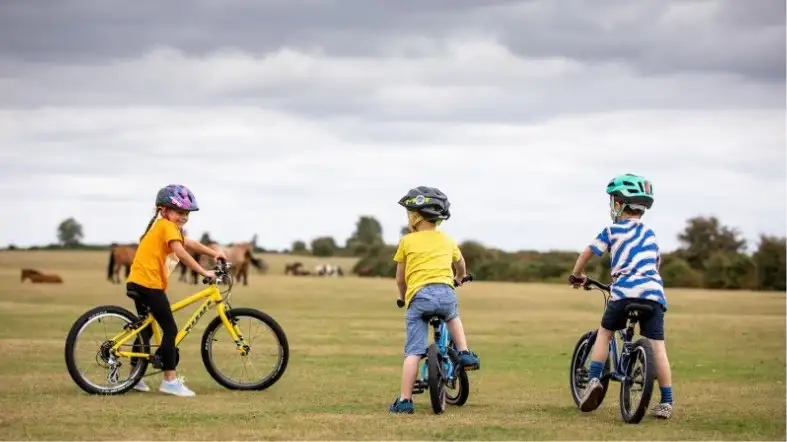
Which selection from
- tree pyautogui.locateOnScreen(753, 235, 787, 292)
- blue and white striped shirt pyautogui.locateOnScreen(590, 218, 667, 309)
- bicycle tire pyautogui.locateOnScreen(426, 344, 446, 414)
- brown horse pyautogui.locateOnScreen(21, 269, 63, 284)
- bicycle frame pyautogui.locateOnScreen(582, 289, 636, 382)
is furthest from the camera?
tree pyautogui.locateOnScreen(753, 235, 787, 292)

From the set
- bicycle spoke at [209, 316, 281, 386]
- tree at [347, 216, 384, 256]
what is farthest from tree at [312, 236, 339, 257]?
bicycle spoke at [209, 316, 281, 386]

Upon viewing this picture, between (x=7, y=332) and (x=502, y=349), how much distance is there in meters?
8.53

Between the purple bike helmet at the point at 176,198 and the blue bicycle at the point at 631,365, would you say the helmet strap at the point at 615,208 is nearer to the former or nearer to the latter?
the blue bicycle at the point at 631,365

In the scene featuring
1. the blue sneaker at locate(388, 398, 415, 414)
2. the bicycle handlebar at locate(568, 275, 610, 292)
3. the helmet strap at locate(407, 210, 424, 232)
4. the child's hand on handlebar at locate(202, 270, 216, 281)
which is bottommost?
the blue sneaker at locate(388, 398, 415, 414)

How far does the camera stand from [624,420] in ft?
35.4

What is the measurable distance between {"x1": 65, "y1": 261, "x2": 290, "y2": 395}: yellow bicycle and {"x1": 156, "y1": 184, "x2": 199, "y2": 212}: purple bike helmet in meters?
0.71

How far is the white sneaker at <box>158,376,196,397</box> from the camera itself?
12.8 metres

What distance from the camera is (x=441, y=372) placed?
11.2 m

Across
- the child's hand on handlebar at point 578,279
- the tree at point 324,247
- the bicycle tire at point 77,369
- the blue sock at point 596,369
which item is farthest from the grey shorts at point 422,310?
the tree at point 324,247

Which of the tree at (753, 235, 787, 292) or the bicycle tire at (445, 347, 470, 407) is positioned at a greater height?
the tree at (753, 235, 787, 292)

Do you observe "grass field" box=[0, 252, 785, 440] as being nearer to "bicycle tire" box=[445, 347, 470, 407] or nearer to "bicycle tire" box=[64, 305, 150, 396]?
"bicycle tire" box=[64, 305, 150, 396]

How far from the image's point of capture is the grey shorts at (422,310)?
11.2 m

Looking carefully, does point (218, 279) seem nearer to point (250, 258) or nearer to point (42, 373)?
point (42, 373)

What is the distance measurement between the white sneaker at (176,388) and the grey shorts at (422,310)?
8.68 feet
